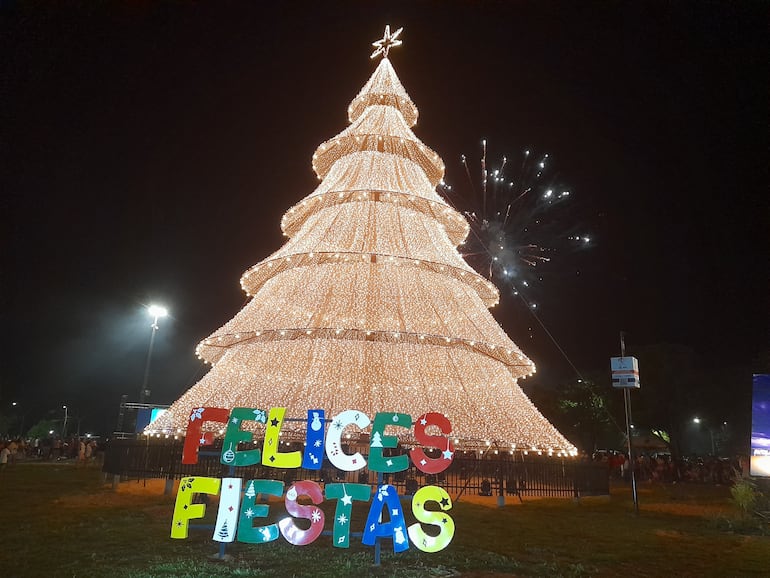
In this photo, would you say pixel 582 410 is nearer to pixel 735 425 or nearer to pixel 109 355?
pixel 735 425

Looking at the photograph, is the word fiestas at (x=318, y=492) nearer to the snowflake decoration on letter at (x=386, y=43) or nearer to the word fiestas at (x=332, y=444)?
the word fiestas at (x=332, y=444)

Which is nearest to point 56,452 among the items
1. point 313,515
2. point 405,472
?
point 405,472

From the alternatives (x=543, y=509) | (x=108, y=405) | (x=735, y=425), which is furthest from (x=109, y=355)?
(x=735, y=425)

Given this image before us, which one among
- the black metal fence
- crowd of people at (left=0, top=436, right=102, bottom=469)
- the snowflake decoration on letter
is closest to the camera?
the black metal fence

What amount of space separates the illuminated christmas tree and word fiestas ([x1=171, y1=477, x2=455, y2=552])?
4969 mm

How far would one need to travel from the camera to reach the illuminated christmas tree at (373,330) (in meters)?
14.0

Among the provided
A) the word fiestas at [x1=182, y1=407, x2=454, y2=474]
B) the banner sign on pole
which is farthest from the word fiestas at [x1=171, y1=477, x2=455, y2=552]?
the banner sign on pole

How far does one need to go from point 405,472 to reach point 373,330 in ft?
14.7

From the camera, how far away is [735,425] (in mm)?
43656

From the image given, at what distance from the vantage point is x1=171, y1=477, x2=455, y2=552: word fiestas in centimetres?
791

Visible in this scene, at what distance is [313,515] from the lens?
26.5 ft

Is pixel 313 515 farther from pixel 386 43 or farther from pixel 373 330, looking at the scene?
pixel 386 43

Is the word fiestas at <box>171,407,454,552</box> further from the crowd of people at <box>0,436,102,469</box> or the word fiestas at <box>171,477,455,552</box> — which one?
the crowd of people at <box>0,436,102,469</box>

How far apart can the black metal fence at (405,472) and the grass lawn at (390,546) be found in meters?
0.68
